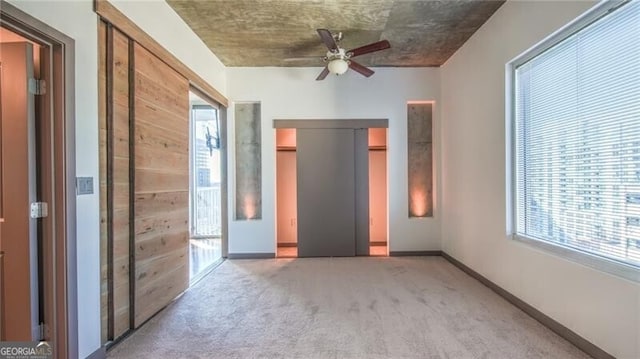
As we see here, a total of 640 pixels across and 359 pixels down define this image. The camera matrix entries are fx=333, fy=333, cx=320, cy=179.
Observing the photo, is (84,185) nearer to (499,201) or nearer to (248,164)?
(248,164)

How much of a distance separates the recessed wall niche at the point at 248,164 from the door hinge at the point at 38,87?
11.1 ft

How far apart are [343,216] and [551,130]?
314cm

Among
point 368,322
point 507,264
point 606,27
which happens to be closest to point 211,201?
point 368,322

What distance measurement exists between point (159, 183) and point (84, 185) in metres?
0.96

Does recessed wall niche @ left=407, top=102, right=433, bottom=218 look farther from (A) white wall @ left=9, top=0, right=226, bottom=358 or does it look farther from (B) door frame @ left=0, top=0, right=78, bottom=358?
(B) door frame @ left=0, top=0, right=78, bottom=358

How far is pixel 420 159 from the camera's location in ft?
17.8

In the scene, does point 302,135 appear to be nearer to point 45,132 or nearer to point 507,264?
point 507,264

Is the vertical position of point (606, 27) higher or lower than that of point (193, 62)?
lower

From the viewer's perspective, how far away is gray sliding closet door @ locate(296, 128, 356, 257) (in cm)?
536

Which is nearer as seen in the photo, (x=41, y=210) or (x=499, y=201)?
(x=41, y=210)

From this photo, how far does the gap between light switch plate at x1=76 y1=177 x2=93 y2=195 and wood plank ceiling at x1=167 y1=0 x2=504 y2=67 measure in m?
2.02

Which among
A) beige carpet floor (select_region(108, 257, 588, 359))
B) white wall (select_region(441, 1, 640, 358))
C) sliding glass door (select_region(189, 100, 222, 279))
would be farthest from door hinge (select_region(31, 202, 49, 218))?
sliding glass door (select_region(189, 100, 222, 279))

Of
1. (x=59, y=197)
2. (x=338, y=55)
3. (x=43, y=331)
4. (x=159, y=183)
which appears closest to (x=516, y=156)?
(x=338, y=55)

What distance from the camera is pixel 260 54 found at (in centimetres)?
471
